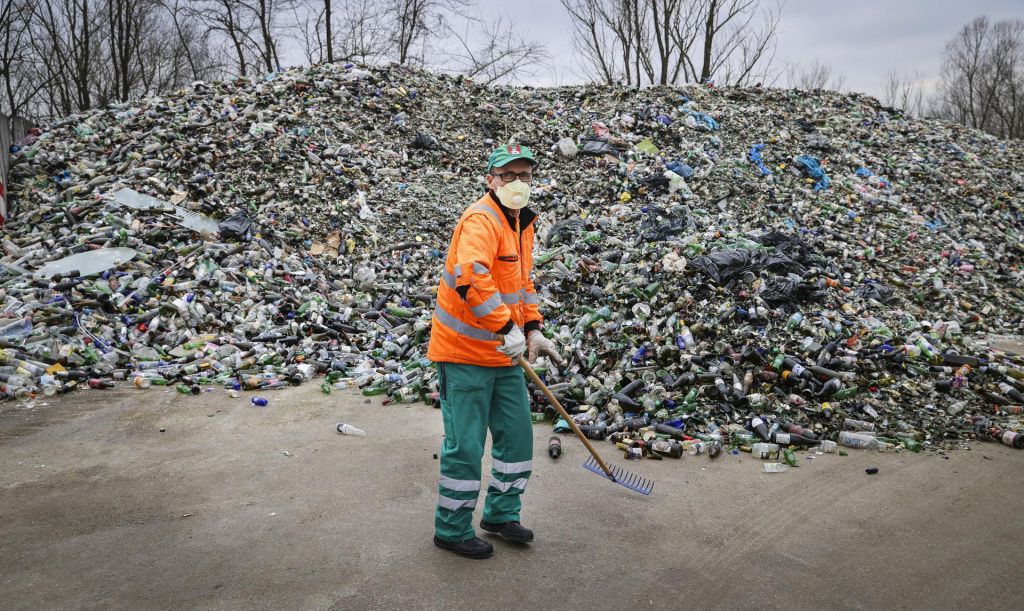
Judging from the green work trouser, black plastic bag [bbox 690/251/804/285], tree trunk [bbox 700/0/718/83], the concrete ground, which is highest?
tree trunk [bbox 700/0/718/83]

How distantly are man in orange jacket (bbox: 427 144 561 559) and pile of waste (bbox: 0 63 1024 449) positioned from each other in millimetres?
1675

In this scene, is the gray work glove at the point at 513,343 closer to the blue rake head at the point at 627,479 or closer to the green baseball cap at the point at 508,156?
the green baseball cap at the point at 508,156

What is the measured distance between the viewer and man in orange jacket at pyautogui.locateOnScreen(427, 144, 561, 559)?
2.85m

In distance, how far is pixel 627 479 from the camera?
3834mm

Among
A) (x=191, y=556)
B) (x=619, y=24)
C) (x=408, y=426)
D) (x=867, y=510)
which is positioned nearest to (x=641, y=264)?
(x=408, y=426)

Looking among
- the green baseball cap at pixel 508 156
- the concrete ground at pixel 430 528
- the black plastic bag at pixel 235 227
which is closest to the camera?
the concrete ground at pixel 430 528

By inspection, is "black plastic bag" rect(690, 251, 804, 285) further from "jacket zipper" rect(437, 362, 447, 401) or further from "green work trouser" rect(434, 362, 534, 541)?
"jacket zipper" rect(437, 362, 447, 401)

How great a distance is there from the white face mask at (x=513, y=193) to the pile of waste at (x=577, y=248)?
219 cm

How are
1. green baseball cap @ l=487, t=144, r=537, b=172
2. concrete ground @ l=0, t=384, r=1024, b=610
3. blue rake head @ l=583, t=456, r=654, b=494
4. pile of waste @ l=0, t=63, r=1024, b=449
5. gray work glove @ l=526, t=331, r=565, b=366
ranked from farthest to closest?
pile of waste @ l=0, t=63, r=1024, b=449 < blue rake head @ l=583, t=456, r=654, b=494 < gray work glove @ l=526, t=331, r=565, b=366 < green baseball cap @ l=487, t=144, r=537, b=172 < concrete ground @ l=0, t=384, r=1024, b=610

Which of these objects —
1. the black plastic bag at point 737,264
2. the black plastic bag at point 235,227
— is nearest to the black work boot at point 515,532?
the black plastic bag at point 737,264

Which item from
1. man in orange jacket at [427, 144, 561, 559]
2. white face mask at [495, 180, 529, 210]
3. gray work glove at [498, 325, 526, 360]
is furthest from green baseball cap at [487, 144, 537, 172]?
gray work glove at [498, 325, 526, 360]

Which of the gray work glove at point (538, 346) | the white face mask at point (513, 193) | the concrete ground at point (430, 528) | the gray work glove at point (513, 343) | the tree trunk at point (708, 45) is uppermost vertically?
the tree trunk at point (708, 45)

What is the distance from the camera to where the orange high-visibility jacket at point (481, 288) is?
9.23ft

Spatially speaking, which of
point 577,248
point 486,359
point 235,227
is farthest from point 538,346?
point 235,227
